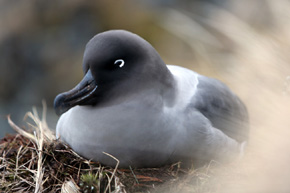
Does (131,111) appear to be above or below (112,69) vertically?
below

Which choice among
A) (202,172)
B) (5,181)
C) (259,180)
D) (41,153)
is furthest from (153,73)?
(259,180)

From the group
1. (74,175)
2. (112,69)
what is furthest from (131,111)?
(74,175)

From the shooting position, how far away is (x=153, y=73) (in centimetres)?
369

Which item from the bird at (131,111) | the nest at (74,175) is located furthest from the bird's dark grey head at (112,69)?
the nest at (74,175)

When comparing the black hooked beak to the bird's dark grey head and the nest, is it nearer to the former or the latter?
the bird's dark grey head

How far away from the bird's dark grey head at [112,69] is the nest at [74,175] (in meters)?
0.41

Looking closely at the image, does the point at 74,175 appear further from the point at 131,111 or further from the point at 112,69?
the point at 112,69

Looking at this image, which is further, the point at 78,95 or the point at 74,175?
the point at 78,95

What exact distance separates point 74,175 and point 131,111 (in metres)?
0.67

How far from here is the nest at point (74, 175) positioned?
3.30 m

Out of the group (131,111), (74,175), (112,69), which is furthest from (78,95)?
(74,175)

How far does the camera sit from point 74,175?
3.51 meters

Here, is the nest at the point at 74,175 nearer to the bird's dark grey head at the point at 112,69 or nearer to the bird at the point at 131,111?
the bird at the point at 131,111

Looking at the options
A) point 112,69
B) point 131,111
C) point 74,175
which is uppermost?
point 112,69
